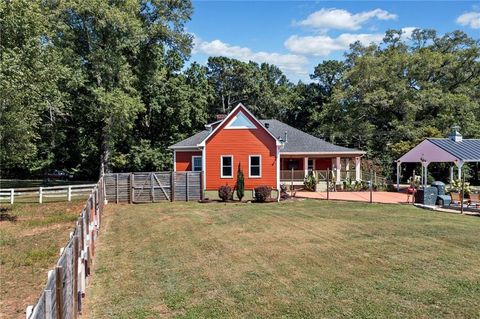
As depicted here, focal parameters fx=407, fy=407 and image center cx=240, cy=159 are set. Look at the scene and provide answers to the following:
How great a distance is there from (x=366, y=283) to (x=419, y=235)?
520 cm

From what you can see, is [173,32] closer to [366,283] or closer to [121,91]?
[121,91]

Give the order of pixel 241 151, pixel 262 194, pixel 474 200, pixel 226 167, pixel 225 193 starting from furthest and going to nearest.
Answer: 1. pixel 226 167
2. pixel 241 151
3. pixel 225 193
4. pixel 262 194
5. pixel 474 200

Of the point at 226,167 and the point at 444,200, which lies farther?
the point at 226,167

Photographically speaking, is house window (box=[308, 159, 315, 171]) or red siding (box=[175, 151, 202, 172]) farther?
house window (box=[308, 159, 315, 171])

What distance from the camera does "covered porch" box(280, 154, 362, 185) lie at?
28062mm

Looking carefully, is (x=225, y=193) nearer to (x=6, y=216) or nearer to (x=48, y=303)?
(x=6, y=216)

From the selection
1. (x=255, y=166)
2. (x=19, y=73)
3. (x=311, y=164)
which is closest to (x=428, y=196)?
(x=255, y=166)

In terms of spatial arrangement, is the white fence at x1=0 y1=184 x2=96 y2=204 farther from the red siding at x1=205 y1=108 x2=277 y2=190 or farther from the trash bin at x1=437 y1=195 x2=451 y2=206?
the trash bin at x1=437 y1=195 x2=451 y2=206

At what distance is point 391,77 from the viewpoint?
127ft

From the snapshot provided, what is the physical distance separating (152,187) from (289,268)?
1511cm

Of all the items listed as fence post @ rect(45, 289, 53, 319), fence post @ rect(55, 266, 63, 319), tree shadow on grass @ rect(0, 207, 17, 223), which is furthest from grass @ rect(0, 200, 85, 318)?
fence post @ rect(45, 289, 53, 319)

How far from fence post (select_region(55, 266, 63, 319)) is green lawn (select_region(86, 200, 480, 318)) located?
2.19 meters

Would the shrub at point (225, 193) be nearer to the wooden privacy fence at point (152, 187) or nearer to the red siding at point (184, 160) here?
the wooden privacy fence at point (152, 187)

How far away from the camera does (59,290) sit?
3842mm
